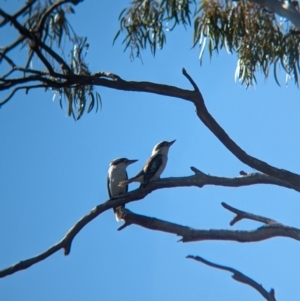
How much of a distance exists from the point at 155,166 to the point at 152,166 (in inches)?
2.0

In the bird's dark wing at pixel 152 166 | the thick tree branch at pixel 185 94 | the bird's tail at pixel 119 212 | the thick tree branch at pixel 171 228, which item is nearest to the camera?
the thick tree branch at pixel 185 94

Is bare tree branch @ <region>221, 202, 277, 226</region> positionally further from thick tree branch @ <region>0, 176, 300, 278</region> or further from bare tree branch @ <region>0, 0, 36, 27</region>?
bare tree branch @ <region>0, 0, 36, 27</region>

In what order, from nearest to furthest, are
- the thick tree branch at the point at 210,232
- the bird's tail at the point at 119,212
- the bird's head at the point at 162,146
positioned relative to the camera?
the thick tree branch at the point at 210,232 → the bird's tail at the point at 119,212 → the bird's head at the point at 162,146

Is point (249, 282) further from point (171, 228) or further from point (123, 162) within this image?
point (123, 162)

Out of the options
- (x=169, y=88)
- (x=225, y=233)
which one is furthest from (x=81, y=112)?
(x=225, y=233)

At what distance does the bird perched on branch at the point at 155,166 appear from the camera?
7.80 metres

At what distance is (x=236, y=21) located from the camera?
249 inches

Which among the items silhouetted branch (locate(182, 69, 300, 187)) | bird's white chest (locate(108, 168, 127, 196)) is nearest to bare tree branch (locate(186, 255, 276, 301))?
silhouetted branch (locate(182, 69, 300, 187))

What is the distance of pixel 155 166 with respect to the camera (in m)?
8.04

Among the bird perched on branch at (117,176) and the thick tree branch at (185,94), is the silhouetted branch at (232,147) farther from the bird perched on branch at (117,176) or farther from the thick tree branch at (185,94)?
the bird perched on branch at (117,176)

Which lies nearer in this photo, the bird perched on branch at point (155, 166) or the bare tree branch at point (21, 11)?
the bare tree branch at point (21, 11)

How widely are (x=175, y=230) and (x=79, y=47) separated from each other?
5.32 feet

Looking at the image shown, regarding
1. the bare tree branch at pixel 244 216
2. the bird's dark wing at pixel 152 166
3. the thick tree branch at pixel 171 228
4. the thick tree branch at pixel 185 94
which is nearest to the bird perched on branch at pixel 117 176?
the bird's dark wing at pixel 152 166

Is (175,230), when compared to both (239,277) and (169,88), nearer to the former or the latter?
(239,277)
